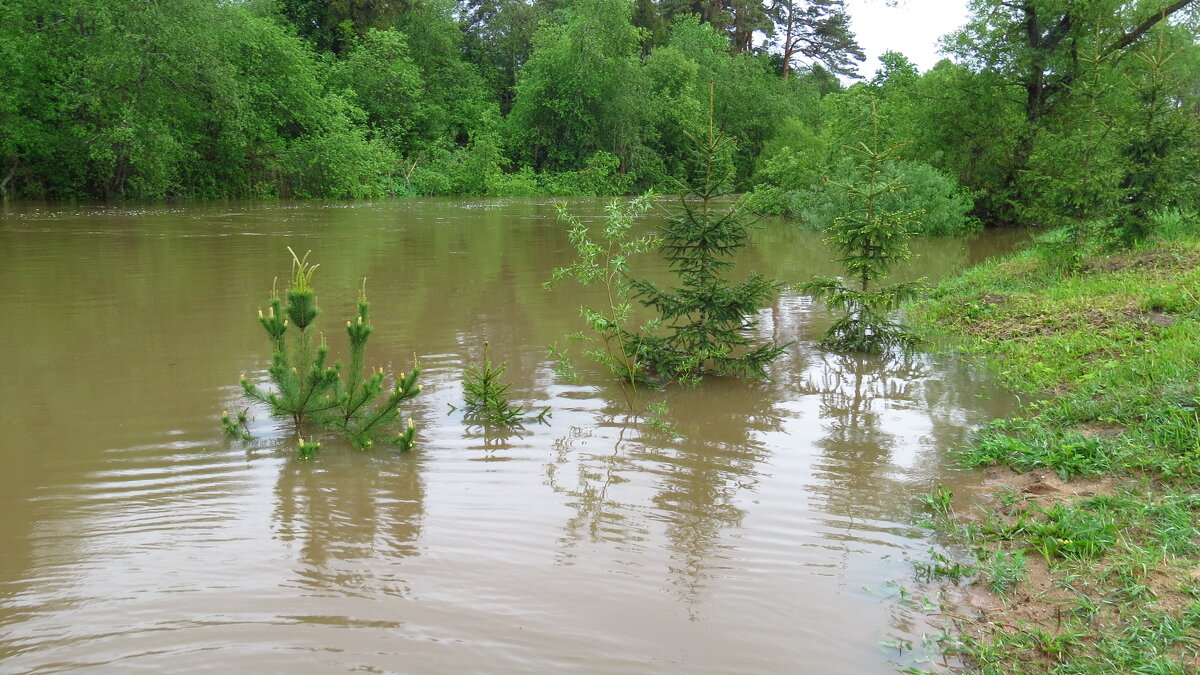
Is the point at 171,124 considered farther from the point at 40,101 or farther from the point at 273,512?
the point at 273,512

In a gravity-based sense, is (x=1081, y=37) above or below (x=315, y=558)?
above

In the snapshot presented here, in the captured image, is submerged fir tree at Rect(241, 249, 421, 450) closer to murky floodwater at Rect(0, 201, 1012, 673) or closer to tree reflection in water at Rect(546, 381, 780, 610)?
murky floodwater at Rect(0, 201, 1012, 673)

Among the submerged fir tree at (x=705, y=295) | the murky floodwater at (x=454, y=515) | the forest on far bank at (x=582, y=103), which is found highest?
the forest on far bank at (x=582, y=103)

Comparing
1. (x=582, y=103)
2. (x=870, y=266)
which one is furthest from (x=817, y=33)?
(x=870, y=266)

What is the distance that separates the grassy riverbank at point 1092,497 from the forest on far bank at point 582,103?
2792mm

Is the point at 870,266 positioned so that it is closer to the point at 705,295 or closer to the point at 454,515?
the point at 705,295

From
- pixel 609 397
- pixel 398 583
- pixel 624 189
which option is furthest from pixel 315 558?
pixel 624 189

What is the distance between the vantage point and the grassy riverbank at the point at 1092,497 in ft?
12.1

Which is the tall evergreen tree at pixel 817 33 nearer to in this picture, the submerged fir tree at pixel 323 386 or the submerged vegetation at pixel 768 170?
the submerged vegetation at pixel 768 170

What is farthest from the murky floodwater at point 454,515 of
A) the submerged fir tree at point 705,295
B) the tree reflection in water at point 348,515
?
the submerged fir tree at point 705,295

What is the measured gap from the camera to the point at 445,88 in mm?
51500

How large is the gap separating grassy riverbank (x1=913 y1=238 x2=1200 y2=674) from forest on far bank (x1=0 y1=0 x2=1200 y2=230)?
2.79 meters

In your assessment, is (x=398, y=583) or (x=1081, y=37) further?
(x=1081, y=37)

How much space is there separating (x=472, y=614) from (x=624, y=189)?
147ft
